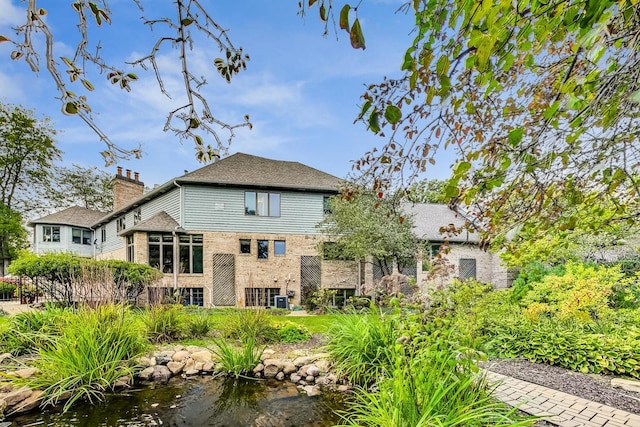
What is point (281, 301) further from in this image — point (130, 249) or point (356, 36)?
point (356, 36)

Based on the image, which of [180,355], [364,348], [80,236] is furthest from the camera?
[80,236]

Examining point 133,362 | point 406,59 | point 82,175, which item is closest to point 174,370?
point 133,362

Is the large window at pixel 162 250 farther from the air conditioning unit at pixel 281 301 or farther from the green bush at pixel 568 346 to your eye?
the green bush at pixel 568 346

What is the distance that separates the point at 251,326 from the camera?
7.15 metres

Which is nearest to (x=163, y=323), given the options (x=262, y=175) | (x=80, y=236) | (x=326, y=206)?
(x=262, y=175)

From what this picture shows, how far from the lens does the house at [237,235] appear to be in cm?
1606

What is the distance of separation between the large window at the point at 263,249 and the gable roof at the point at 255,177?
2.61 meters

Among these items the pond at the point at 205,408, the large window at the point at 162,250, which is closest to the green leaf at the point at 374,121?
the pond at the point at 205,408

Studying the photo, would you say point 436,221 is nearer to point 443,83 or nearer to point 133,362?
point 133,362

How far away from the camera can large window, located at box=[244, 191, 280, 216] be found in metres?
16.8

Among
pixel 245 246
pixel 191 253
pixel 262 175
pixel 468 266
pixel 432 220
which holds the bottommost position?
pixel 468 266

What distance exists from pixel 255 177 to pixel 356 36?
16.2 meters

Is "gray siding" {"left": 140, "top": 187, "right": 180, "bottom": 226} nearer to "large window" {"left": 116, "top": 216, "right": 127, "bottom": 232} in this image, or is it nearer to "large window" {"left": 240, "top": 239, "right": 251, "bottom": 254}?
"large window" {"left": 116, "top": 216, "right": 127, "bottom": 232}

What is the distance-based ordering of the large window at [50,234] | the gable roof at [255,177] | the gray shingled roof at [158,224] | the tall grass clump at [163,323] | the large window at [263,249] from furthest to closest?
the large window at [50,234], the large window at [263,249], the gable roof at [255,177], the gray shingled roof at [158,224], the tall grass clump at [163,323]
